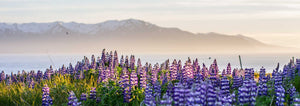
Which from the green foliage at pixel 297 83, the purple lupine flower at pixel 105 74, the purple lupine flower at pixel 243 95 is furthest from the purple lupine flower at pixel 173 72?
the purple lupine flower at pixel 243 95

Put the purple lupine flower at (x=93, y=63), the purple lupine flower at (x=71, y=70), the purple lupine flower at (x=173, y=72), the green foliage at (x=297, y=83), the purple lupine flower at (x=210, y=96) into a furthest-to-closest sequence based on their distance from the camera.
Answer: the purple lupine flower at (x=71, y=70) < the purple lupine flower at (x=93, y=63) < the purple lupine flower at (x=173, y=72) < the green foliage at (x=297, y=83) < the purple lupine flower at (x=210, y=96)

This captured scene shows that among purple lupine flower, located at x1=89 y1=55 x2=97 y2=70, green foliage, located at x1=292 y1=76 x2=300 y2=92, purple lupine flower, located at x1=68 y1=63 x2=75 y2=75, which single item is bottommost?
green foliage, located at x1=292 y1=76 x2=300 y2=92

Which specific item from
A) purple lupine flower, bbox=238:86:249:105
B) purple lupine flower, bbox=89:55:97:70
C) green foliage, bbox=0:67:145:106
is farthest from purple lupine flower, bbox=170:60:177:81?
purple lupine flower, bbox=238:86:249:105

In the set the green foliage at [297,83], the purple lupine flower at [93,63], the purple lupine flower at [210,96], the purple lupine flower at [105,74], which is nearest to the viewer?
the purple lupine flower at [210,96]

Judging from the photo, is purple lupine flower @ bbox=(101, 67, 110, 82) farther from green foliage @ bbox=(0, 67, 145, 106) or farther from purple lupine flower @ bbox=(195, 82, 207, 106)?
purple lupine flower @ bbox=(195, 82, 207, 106)

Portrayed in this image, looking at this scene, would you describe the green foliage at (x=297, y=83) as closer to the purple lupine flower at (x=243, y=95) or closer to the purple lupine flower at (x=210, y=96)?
the purple lupine flower at (x=243, y=95)

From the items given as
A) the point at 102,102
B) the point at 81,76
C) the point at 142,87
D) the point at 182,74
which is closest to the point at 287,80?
the point at 182,74

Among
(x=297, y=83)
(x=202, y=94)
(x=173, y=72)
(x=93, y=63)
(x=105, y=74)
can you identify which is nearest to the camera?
(x=202, y=94)

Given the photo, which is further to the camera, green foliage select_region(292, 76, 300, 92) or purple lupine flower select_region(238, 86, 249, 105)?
green foliage select_region(292, 76, 300, 92)

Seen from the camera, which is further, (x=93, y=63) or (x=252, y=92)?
(x=93, y=63)

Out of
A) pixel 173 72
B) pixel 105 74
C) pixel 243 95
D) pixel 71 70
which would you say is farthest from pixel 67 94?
pixel 243 95

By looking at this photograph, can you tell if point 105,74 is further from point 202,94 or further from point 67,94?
point 202,94

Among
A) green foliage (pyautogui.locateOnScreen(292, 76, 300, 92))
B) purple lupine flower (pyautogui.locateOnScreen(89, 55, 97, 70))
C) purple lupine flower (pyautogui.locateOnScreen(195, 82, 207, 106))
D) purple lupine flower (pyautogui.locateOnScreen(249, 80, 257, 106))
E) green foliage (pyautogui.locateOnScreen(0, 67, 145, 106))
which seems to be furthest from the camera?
purple lupine flower (pyautogui.locateOnScreen(89, 55, 97, 70))

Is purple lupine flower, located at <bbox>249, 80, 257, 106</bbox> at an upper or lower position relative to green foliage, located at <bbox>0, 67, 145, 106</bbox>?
upper
